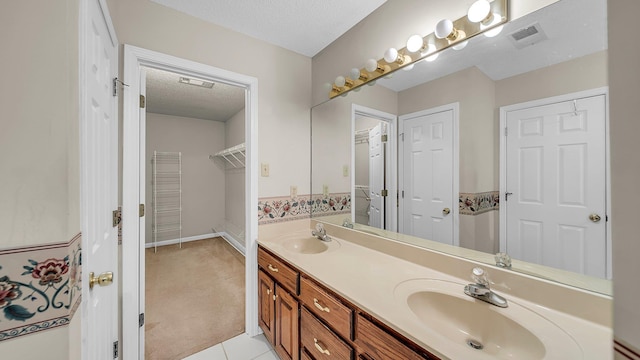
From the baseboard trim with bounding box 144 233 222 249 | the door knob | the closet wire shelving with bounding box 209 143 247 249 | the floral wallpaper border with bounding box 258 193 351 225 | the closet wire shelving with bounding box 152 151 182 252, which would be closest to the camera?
the door knob

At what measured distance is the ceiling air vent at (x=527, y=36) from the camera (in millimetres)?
913

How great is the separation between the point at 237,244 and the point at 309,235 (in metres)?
2.56

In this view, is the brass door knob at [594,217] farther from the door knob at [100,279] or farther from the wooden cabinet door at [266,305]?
the door knob at [100,279]

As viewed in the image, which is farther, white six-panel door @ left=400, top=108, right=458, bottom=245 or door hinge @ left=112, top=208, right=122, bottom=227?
door hinge @ left=112, top=208, right=122, bottom=227

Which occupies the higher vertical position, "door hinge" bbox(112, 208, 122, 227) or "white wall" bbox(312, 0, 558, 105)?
"white wall" bbox(312, 0, 558, 105)

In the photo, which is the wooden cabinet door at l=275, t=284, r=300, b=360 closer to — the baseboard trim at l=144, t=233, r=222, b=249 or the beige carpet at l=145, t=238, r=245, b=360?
the beige carpet at l=145, t=238, r=245, b=360

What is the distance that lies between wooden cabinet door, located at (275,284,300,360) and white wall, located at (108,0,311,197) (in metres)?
0.80

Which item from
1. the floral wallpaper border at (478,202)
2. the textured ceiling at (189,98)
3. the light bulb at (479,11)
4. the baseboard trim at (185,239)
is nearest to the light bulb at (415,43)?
the light bulb at (479,11)

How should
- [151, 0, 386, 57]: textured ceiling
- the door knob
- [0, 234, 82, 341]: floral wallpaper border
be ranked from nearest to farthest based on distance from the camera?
[0, 234, 82, 341]: floral wallpaper border, the door knob, [151, 0, 386, 57]: textured ceiling

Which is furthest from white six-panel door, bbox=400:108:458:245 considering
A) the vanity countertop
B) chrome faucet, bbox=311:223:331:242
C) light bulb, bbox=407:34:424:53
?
chrome faucet, bbox=311:223:331:242

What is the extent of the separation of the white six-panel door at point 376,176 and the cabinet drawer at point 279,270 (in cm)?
66

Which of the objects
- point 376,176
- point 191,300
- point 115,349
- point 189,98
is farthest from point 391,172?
point 189,98

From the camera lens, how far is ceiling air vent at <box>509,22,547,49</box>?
0.91 m

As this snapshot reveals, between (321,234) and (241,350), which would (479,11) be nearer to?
(321,234)
